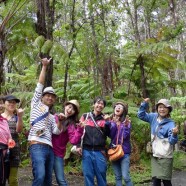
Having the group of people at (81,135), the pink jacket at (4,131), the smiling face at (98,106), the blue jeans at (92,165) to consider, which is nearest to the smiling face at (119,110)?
the group of people at (81,135)


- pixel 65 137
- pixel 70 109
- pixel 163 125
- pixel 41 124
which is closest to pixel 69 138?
pixel 65 137

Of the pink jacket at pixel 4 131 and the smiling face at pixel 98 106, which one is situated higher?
the smiling face at pixel 98 106

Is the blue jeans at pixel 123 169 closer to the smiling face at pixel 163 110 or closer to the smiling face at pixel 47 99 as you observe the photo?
the smiling face at pixel 163 110

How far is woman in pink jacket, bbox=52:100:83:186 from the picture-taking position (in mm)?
5344

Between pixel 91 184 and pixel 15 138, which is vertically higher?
pixel 15 138

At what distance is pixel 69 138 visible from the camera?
5445mm

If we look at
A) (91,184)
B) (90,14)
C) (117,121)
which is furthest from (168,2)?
(91,184)

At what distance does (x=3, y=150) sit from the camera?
4957 mm

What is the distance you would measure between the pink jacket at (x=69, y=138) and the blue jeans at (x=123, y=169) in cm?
88

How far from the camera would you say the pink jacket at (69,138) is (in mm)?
5355

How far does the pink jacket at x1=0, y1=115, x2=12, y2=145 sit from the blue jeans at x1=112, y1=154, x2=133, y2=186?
1903 mm

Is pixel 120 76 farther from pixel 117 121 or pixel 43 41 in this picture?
pixel 117 121

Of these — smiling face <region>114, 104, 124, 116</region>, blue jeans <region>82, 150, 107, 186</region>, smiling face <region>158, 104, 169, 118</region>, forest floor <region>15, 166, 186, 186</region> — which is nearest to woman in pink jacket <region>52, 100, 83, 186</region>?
blue jeans <region>82, 150, 107, 186</region>

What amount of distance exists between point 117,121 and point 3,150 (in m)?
1.98
